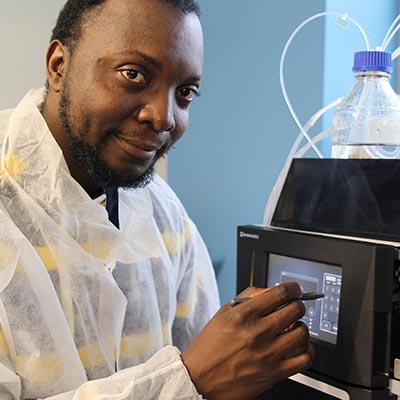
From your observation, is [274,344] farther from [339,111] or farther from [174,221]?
[174,221]

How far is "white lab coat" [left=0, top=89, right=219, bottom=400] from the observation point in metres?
0.84

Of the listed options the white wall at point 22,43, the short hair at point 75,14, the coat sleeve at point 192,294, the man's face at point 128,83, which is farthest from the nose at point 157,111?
the white wall at point 22,43

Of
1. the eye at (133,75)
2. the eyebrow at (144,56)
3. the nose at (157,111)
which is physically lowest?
the nose at (157,111)

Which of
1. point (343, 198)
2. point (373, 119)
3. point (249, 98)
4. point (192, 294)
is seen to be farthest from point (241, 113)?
point (343, 198)

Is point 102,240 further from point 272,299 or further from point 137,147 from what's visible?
point 272,299

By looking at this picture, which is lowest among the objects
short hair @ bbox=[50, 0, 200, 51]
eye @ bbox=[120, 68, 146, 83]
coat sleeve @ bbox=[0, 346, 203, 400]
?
coat sleeve @ bbox=[0, 346, 203, 400]

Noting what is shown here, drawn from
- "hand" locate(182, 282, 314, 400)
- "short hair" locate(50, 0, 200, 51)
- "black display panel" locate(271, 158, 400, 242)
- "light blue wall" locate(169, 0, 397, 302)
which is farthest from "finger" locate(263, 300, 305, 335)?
"light blue wall" locate(169, 0, 397, 302)

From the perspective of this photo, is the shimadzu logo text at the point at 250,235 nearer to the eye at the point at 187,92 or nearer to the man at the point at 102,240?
the man at the point at 102,240

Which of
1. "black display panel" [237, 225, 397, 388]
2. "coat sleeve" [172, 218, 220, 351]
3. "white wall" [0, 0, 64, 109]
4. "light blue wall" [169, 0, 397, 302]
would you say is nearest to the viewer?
"black display panel" [237, 225, 397, 388]

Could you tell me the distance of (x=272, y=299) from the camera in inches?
29.6

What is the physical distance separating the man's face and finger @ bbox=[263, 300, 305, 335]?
34 centimetres

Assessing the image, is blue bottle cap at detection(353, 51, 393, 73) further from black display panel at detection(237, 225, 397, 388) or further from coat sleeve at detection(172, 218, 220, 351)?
coat sleeve at detection(172, 218, 220, 351)

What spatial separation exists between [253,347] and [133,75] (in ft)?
1.43

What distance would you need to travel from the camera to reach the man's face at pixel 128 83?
90cm
